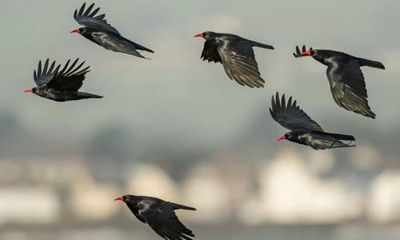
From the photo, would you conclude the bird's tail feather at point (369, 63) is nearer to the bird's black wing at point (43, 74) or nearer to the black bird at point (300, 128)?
the black bird at point (300, 128)

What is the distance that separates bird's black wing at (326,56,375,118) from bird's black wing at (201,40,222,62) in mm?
4107

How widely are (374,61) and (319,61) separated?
1826mm

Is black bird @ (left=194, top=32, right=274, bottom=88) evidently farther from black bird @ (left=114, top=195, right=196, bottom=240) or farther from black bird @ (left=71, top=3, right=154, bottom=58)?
black bird @ (left=114, top=195, right=196, bottom=240)

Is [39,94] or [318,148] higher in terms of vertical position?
[39,94]

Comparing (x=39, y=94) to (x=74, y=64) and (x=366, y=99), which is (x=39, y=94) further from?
(x=366, y=99)

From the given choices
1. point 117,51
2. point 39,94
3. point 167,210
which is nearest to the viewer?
point 167,210

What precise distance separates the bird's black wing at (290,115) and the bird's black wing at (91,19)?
6824 mm

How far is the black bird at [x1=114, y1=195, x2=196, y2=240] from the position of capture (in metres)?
34.8

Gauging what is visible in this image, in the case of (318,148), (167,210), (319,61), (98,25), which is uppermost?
(98,25)

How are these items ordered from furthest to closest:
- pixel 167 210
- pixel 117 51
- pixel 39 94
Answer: pixel 39 94 < pixel 117 51 < pixel 167 210

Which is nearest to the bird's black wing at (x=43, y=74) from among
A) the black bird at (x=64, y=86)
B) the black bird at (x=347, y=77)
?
the black bird at (x=64, y=86)

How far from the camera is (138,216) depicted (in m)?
36.7

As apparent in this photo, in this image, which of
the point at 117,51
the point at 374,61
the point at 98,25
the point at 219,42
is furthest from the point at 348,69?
the point at 98,25

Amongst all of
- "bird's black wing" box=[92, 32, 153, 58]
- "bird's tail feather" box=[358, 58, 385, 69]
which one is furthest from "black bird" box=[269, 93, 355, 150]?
"bird's black wing" box=[92, 32, 153, 58]
